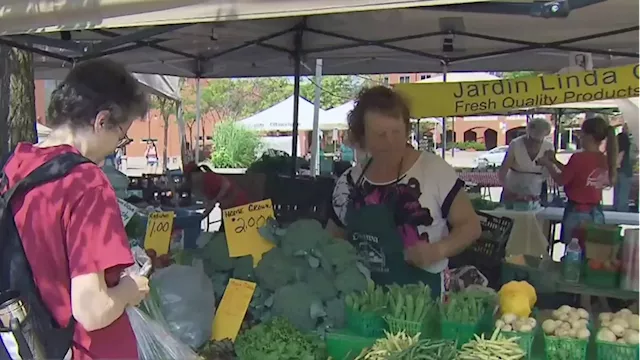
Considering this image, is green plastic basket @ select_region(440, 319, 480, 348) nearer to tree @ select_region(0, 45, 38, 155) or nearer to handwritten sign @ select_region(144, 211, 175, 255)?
handwritten sign @ select_region(144, 211, 175, 255)

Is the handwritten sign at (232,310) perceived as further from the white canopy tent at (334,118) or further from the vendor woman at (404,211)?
the white canopy tent at (334,118)

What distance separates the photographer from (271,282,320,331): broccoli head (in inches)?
93.6

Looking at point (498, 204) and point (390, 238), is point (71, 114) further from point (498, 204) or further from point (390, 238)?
point (498, 204)

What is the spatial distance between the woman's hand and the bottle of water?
1818 mm

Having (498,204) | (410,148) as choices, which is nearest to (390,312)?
(410,148)

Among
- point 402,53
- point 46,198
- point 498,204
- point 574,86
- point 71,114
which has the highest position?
point 402,53

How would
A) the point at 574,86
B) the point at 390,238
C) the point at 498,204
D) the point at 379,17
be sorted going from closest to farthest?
the point at 390,238, the point at 574,86, the point at 379,17, the point at 498,204

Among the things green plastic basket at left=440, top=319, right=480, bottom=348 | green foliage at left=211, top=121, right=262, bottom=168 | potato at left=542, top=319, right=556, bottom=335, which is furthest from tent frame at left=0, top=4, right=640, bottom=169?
green foliage at left=211, top=121, right=262, bottom=168

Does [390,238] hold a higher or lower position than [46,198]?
lower

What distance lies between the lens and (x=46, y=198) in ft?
5.00

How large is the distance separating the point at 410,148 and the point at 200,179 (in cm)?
272

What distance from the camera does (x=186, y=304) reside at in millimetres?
2402

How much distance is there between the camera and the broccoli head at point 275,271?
8.16 feet

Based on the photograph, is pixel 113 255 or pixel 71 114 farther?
pixel 71 114
